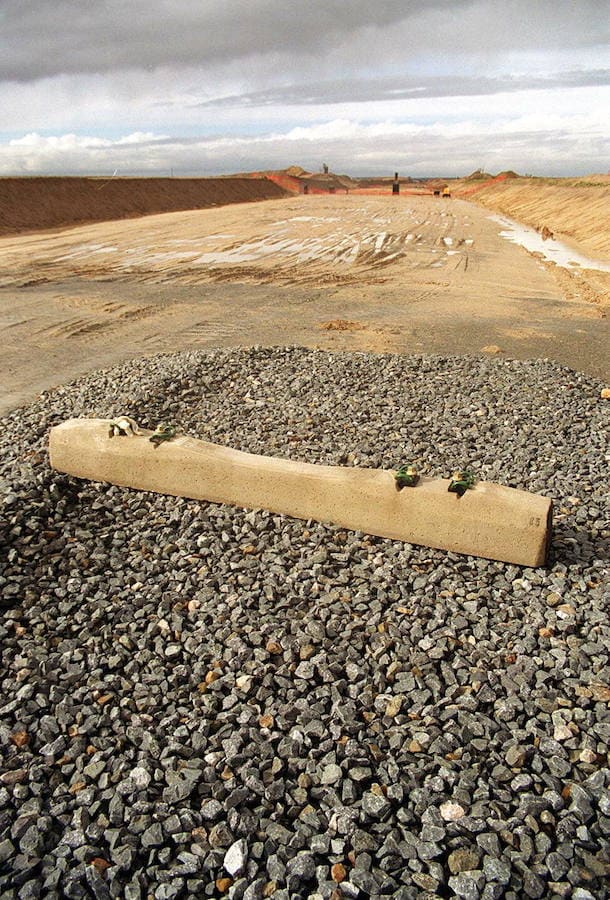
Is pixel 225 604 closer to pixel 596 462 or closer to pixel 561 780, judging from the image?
pixel 561 780

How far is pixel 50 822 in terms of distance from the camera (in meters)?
3.17

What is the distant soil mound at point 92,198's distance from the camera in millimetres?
32125

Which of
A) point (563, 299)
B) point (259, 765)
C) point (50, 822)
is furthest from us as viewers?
point (563, 299)

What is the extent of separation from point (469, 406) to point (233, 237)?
66.3 ft

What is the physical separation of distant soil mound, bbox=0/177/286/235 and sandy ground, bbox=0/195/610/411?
562 centimetres

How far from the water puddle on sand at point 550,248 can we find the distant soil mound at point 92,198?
2110 centimetres

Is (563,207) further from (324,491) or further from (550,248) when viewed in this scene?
(324,491)

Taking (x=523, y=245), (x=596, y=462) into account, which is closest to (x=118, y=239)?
(x=523, y=245)

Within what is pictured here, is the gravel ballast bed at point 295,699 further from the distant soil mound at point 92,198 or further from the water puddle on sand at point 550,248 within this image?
the distant soil mound at point 92,198

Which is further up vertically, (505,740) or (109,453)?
(109,453)

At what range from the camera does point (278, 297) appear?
52.4 feet

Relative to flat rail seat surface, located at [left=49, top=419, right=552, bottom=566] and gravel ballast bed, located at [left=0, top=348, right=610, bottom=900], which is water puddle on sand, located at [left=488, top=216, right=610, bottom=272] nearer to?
gravel ballast bed, located at [left=0, top=348, right=610, bottom=900]

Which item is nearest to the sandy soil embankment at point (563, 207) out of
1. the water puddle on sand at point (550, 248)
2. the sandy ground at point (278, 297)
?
the water puddle on sand at point (550, 248)

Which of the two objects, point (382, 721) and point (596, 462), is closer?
point (382, 721)
